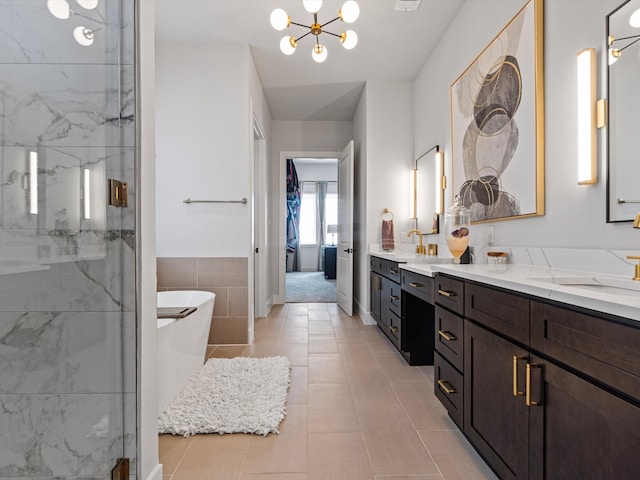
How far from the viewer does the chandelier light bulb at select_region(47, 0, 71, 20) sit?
1101 mm

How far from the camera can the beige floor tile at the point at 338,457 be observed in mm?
1460

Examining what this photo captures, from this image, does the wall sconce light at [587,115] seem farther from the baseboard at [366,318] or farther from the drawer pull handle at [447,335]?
the baseboard at [366,318]

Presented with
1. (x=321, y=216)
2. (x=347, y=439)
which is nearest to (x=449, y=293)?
(x=347, y=439)

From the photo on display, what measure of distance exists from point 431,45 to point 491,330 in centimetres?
295

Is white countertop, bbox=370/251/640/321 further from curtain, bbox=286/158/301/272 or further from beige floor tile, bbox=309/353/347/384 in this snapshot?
curtain, bbox=286/158/301/272

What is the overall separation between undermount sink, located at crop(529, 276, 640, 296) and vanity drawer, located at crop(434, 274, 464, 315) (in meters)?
0.35

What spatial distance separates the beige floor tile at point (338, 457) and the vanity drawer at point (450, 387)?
45 cm

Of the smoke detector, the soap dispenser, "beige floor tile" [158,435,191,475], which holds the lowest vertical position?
"beige floor tile" [158,435,191,475]

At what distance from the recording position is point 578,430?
903 mm

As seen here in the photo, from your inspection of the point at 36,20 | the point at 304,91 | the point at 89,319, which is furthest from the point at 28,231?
the point at 304,91

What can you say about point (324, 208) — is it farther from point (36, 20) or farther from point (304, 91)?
point (36, 20)

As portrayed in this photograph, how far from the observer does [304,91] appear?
4.34 meters

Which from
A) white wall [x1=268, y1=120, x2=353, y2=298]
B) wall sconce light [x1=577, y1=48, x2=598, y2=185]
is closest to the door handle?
wall sconce light [x1=577, y1=48, x2=598, y2=185]

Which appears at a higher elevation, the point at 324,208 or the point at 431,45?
the point at 431,45
